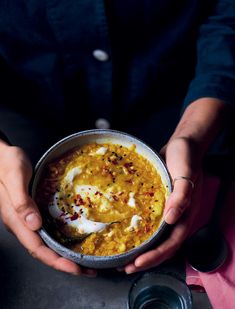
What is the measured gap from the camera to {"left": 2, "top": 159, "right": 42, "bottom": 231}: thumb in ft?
3.50

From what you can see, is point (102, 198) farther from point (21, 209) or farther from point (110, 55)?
point (110, 55)

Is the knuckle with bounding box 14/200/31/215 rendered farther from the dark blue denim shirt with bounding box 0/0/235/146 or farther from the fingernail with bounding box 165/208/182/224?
the dark blue denim shirt with bounding box 0/0/235/146

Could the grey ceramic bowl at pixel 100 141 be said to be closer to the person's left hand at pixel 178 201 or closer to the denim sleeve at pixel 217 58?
the person's left hand at pixel 178 201

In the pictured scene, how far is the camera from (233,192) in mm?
1345

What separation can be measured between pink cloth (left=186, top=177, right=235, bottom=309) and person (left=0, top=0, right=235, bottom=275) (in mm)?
76

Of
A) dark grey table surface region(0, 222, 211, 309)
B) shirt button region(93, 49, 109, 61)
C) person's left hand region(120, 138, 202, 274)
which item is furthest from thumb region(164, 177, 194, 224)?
shirt button region(93, 49, 109, 61)

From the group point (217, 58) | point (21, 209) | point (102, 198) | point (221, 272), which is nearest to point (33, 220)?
point (21, 209)

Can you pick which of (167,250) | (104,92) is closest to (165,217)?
(167,250)

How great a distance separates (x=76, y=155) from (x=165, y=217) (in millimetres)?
272

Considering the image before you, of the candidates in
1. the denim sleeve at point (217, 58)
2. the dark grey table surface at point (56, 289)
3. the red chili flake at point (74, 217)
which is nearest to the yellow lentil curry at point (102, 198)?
the red chili flake at point (74, 217)

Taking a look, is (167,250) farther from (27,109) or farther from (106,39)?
(27,109)

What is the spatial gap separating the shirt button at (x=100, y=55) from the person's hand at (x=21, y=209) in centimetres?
32

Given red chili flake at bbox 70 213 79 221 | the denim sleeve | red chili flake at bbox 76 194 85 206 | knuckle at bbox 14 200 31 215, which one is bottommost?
red chili flake at bbox 70 213 79 221

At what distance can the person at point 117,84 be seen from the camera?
3.82ft
